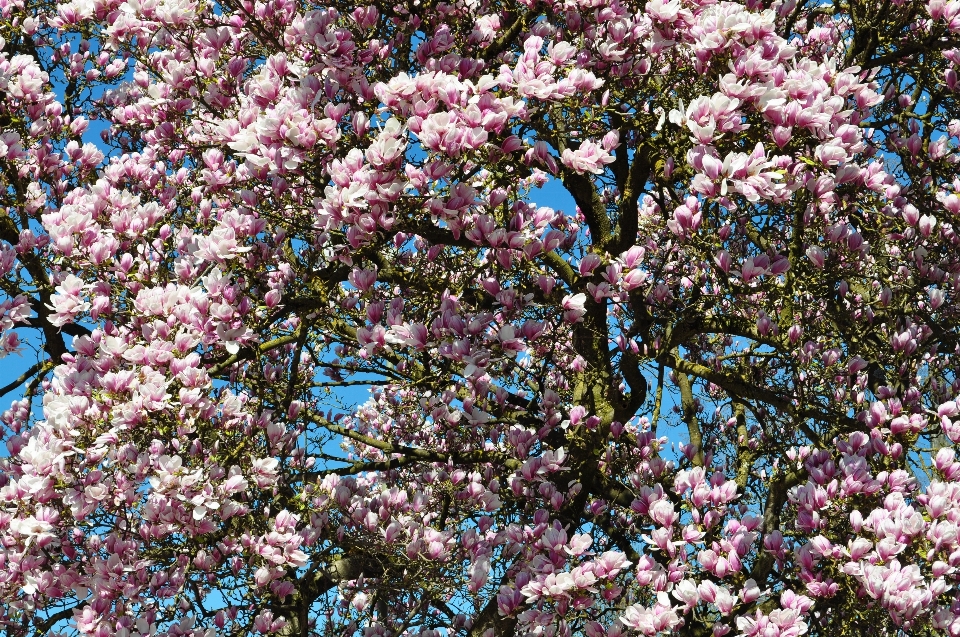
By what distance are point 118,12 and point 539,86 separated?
2.68 meters

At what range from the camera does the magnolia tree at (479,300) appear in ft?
12.9

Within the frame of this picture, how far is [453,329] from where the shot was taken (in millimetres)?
4199

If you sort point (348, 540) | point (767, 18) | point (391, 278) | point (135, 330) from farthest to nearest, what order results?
point (348, 540) < point (391, 278) < point (135, 330) < point (767, 18)

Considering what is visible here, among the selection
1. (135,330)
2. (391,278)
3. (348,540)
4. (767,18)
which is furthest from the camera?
(348,540)

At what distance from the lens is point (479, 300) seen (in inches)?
193

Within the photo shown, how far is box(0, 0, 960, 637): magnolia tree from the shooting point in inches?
155

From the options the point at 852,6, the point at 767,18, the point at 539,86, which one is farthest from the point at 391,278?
the point at 852,6

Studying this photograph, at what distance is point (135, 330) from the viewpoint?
4.52 m

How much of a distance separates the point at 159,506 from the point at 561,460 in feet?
7.18

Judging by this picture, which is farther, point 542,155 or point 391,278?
point 391,278

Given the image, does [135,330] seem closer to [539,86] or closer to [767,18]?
[539,86]

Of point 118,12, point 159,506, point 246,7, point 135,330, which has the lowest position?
point 159,506

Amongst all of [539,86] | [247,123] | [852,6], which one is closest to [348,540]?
[247,123]

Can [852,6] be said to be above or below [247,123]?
above
